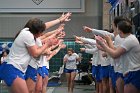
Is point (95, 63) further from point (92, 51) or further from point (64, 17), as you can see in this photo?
point (64, 17)

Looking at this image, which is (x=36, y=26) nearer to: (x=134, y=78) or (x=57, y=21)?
(x=134, y=78)

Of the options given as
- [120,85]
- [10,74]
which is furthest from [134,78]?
[10,74]

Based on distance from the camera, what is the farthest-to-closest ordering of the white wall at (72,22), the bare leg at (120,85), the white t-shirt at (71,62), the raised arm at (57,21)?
1. the white wall at (72,22)
2. the white t-shirt at (71,62)
3. the raised arm at (57,21)
4. the bare leg at (120,85)

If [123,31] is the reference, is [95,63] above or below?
below

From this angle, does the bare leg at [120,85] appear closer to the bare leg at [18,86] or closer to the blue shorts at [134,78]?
the blue shorts at [134,78]

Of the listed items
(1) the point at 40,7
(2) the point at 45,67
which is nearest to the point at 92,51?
(2) the point at 45,67

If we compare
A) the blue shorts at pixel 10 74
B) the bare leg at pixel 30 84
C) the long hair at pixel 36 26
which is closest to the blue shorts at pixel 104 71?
the bare leg at pixel 30 84

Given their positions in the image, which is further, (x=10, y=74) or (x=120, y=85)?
(x=120, y=85)

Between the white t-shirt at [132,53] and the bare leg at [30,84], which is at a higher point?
the white t-shirt at [132,53]

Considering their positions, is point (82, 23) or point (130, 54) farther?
point (82, 23)

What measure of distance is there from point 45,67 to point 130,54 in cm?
307

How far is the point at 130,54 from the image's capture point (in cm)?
515

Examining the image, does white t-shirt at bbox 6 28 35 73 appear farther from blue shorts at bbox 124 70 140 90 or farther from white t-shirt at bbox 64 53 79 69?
white t-shirt at bbox 64 53 79 69

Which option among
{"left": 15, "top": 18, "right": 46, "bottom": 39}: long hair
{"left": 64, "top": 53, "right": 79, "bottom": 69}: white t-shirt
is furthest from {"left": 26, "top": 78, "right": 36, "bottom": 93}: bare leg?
{"left": 64, "top": 53, "right": 79, "bottom": 69}: white t-shirt
